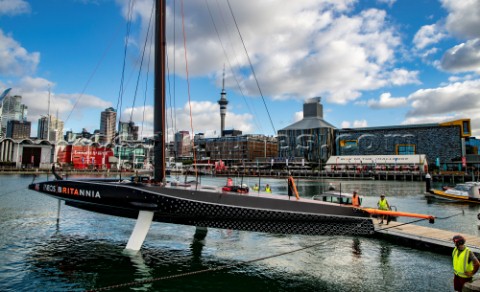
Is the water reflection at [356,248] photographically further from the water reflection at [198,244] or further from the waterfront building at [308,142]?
the waterfront building at [308,142]

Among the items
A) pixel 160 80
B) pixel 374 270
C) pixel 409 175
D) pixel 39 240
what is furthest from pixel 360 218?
pixel 409 175

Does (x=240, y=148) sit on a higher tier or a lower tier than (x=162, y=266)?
higher

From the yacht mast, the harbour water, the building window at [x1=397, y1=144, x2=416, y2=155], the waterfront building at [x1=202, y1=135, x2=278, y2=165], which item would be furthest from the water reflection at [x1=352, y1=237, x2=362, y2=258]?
the waterfront building at [x1=202, y1=135, x2=278, y2=165]

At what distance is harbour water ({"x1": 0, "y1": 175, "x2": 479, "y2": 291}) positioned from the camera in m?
9.92

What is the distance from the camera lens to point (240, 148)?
182375mm

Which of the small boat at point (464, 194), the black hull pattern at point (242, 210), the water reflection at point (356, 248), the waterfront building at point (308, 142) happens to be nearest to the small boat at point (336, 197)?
the water reflection at point (356, 248)

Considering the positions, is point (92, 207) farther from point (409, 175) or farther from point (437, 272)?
point (409, 175)

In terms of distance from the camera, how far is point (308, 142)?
157750 millimetres

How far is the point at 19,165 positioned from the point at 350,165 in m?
126

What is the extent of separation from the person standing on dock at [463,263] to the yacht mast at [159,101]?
9221 mm

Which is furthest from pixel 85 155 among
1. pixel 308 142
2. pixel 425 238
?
pixel 425 238

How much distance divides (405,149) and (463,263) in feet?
472

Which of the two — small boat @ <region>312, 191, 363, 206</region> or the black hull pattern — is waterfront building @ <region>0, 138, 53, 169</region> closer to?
small boat @ <region>312, 191, 363, 206</region>

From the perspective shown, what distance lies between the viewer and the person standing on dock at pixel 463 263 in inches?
260
